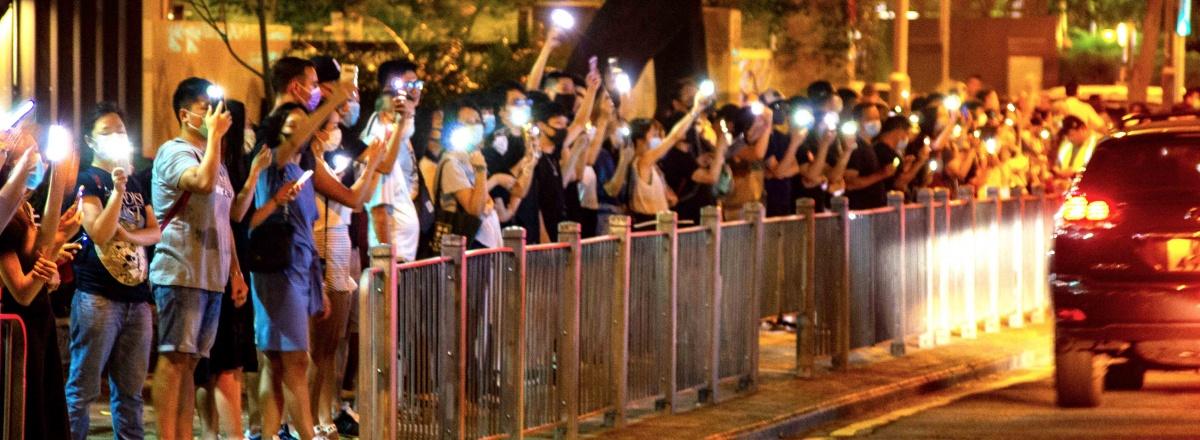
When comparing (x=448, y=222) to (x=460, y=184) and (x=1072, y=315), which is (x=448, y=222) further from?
(x=1072, y=315)

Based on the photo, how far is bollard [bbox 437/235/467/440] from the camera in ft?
31.8

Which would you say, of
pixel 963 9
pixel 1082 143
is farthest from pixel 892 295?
pixel 963 9

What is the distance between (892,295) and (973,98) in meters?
9.72

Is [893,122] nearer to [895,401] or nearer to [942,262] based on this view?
[942,262]

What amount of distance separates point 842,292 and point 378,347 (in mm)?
5959

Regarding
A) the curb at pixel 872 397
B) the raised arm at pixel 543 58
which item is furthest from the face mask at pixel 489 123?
the curb at pixel 872 397

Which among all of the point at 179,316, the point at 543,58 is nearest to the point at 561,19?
the point at 543,58

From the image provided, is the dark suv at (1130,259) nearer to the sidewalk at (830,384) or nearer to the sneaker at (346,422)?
the sidewalk at (830,384)

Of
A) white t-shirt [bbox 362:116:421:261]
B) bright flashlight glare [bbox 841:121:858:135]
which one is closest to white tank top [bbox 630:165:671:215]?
bright flashlight glare [bbox 841:121:858:135]

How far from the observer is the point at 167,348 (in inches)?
361

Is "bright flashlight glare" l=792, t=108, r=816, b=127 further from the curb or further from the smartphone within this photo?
the smartphone

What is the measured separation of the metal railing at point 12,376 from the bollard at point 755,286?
6561 mm

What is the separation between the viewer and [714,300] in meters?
12.7

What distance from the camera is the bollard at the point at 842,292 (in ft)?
47.1
